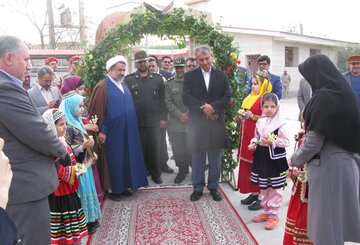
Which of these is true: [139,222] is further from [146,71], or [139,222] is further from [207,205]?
[146,71]

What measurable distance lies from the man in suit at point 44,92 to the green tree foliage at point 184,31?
52 centimetres

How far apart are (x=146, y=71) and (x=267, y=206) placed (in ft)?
9.30

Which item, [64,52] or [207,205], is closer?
[207,205]

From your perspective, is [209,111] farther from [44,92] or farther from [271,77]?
[44,92]

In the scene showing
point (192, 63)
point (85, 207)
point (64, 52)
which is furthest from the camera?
point (64, 52)

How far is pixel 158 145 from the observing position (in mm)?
5934

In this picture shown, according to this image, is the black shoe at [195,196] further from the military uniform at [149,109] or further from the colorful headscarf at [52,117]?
the colorful headscarf at [52,117]

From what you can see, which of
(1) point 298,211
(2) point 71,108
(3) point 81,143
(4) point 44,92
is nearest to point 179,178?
(4) point 44,92

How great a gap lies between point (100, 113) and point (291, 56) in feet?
60.3

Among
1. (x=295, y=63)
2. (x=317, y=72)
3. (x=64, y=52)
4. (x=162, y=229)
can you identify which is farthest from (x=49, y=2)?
(x=317, y=72)

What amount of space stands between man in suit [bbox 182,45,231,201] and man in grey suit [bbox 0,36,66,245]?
8.78ft

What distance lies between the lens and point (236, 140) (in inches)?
221

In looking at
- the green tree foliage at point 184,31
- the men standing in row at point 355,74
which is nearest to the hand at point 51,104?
the green tree foliage at point 184,31

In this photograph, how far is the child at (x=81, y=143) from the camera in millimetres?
3633
